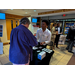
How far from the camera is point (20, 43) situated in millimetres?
1123

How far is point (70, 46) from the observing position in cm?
375

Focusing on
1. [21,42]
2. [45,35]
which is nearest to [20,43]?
[21,42]

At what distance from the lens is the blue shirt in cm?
109

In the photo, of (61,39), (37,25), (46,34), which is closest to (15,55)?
(46,34)

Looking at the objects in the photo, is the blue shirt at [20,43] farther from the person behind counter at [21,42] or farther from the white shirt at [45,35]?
the white shirt at [45,35]

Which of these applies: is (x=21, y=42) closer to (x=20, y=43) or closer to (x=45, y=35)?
(x=20, y=43)

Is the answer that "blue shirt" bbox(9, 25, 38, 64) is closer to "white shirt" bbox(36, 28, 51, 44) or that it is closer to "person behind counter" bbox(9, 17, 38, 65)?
"person behind counter" bbox(9, 17, 38, 65)

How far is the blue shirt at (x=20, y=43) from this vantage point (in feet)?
3.58

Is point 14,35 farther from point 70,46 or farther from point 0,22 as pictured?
point 0,22

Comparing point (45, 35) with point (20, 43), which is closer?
point (20, 43)

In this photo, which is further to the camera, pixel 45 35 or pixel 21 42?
pixel 45 35

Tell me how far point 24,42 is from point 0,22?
4.42m

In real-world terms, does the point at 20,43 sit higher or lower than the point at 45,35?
lower

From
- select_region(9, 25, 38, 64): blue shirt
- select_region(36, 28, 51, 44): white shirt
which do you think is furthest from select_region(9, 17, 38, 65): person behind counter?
select_region(36, 28, 51, 44): white shirt
